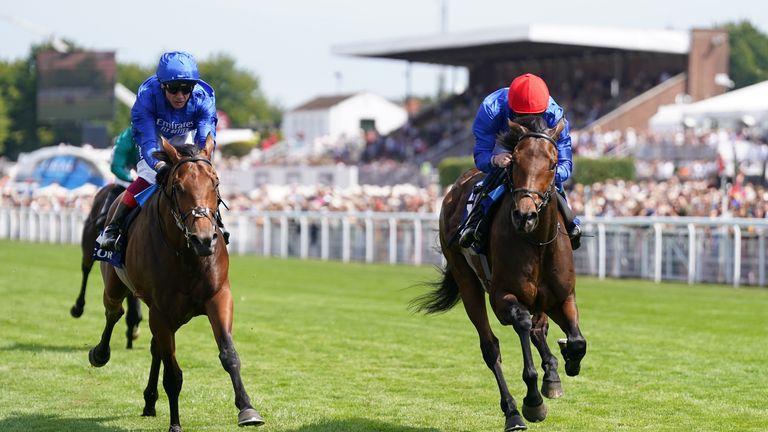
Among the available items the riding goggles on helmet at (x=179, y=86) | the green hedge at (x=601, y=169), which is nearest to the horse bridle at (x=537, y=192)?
the riding goggles on helmet at (x=179, y=86)

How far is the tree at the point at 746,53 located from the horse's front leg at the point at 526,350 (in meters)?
53.1

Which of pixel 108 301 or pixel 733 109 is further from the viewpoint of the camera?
pixel 733 109

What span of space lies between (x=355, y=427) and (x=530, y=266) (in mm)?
1419

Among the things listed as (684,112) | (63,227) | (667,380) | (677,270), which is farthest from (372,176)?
(667,380)

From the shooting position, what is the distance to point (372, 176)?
130 ft

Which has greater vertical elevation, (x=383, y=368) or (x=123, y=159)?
(x=123, y=159)

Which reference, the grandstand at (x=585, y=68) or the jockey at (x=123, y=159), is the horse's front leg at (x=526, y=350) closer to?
the jockey at (x=123, y=159)

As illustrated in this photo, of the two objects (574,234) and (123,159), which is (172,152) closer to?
(574,234)

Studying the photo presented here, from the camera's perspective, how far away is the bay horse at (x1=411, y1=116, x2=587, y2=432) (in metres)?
6.79

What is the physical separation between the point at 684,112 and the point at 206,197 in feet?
61.6

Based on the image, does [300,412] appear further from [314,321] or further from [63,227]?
[63,227]

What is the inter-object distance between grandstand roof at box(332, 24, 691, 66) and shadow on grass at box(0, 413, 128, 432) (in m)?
35.3

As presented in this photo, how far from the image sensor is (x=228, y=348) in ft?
22.6

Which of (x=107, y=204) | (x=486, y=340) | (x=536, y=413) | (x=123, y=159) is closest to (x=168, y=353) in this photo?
(x=486, y=340)
